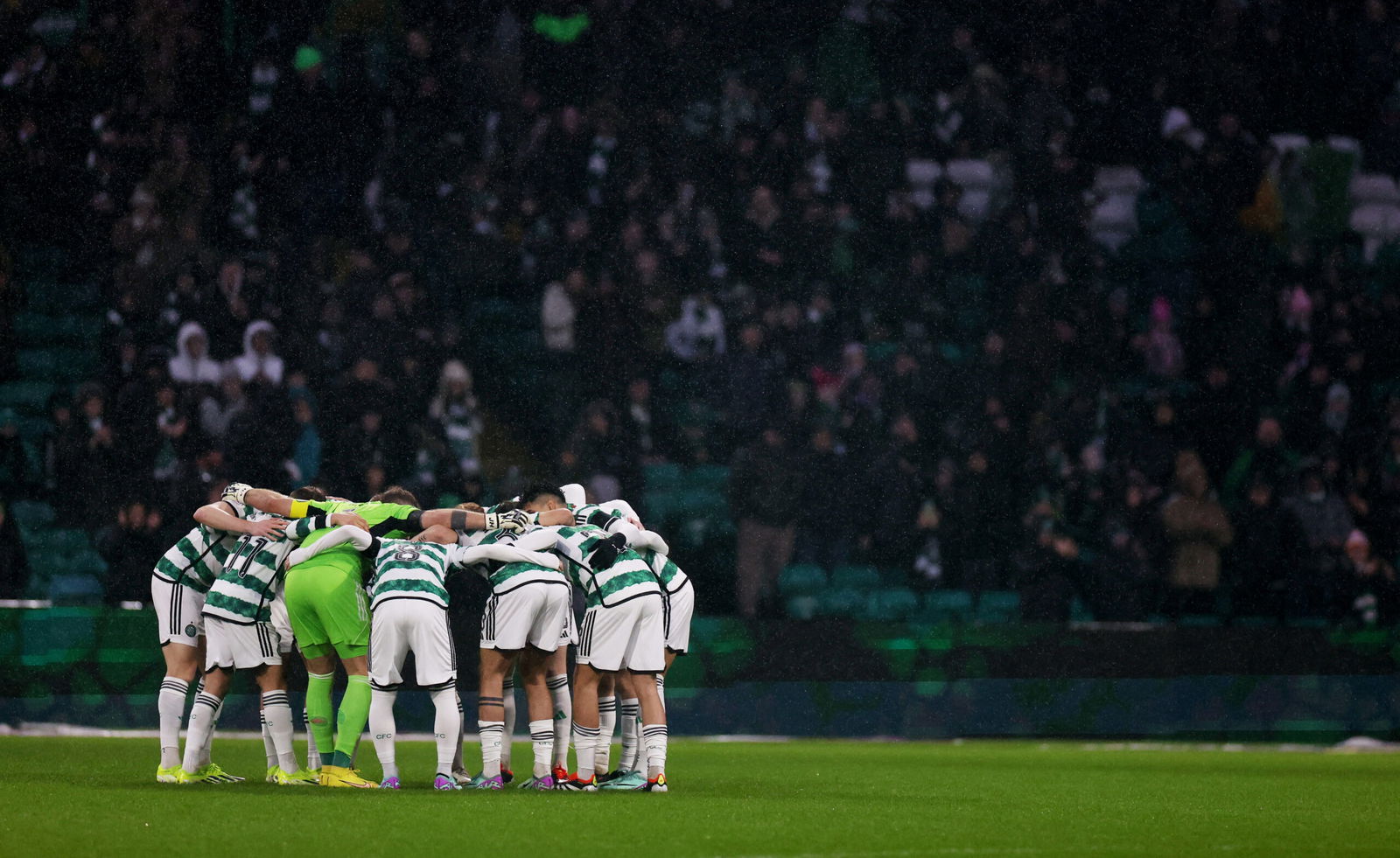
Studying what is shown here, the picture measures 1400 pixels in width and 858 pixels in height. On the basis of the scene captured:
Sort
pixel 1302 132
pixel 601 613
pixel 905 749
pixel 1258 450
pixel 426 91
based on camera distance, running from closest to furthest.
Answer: pixel 601 613
pixel 905 749
pixel 1258 450
pixel 426 91
pixel 1302 132

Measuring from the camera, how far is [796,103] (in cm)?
2170

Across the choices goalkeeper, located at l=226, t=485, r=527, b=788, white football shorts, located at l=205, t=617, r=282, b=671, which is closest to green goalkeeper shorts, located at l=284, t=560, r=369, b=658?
goalkeeper, located at l=226, t=485, r=527, b=788

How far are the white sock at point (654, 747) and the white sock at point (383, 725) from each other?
4.67 ft

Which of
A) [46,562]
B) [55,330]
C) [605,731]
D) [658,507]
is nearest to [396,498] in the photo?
[605,731]

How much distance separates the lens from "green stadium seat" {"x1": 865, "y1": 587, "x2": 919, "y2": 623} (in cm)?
1758

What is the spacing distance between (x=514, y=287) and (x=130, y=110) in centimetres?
472

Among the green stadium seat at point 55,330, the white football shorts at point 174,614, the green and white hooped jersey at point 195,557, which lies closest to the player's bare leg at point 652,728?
the green and white hooped jersey at point 195,557

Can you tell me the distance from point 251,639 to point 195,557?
0.76 meters

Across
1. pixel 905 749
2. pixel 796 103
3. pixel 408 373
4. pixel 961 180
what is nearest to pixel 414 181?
pixel 408 373

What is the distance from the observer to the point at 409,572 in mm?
9648

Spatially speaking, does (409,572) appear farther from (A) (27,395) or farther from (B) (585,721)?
(A) (27,395)

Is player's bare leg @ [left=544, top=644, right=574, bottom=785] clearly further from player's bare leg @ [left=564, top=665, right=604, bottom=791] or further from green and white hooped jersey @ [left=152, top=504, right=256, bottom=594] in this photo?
green and white hooped jersey @ [left=152, top=504, right=256, bottom=594]

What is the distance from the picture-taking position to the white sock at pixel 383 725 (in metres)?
9.59

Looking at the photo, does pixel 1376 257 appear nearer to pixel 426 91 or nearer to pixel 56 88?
pixel 426 91
